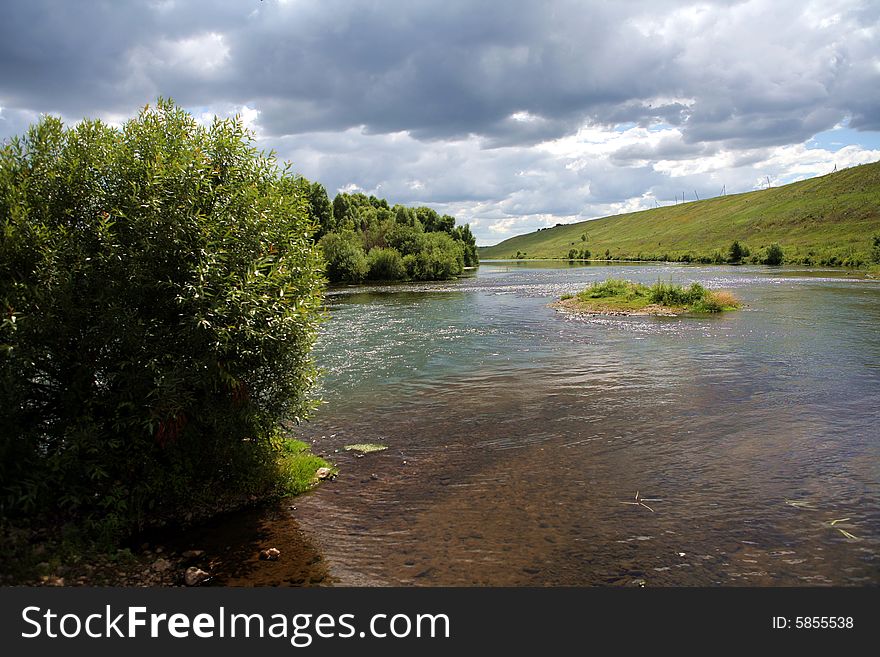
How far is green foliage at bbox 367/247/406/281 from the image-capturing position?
109438 mm

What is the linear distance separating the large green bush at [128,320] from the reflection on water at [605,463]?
3111 millimetres

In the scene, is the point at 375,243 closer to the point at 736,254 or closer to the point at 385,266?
the point at 385,266

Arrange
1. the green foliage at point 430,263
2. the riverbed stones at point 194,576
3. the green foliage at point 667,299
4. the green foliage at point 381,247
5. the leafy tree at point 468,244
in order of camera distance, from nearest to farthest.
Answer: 1. the riverbed stones at point 194,576
2. the green foliage at point 667,299
3. the green foliage at point 381,247
4. the green foliage at point 430,263
5. the leafy tree at point 468,244

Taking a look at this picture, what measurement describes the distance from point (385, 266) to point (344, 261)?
938 centimetres

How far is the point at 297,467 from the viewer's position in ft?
47.0

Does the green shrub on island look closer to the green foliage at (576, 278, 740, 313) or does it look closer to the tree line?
the tree line

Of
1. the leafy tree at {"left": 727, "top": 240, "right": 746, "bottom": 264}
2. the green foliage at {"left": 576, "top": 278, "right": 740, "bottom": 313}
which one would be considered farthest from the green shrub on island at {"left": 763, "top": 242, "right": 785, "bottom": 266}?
the green foliage at {"left": 576, "top": 278, "right": 740, "bottom": 313}

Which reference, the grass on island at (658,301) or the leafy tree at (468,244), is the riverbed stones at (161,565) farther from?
the leafy tree at (468,244)

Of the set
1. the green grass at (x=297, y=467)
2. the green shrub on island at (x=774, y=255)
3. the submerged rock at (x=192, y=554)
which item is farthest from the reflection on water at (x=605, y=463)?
the green shrub on island at (x=774, y=255)

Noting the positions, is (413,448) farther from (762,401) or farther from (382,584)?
(762,401)

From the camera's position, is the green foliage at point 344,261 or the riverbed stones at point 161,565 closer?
the riverbed stones at point 161,565

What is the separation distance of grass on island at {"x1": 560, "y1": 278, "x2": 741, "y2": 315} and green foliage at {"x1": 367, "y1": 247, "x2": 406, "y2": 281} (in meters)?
58.6

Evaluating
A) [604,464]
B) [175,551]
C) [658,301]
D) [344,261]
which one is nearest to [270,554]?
[175,551]

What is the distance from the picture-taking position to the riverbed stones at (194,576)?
31.7ft
